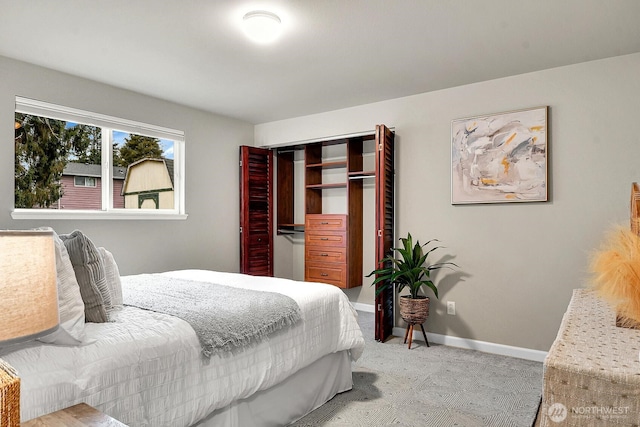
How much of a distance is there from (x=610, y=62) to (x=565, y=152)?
0.74 meters

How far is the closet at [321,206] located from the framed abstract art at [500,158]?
973 mm

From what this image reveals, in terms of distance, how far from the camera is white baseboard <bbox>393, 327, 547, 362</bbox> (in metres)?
3.44

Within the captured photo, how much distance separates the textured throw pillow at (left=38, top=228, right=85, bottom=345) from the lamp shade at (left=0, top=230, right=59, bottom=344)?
2.18 ft

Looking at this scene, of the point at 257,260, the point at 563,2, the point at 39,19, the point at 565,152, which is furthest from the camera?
the point at 257,260

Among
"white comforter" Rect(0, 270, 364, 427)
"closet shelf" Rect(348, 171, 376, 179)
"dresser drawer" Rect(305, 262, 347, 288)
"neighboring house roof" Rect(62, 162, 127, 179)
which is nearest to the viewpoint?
"white comforter" Rect(0, 270, 364, 427)

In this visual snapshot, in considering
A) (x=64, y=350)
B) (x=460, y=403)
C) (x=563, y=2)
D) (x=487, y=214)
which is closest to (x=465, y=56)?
(x=563, y=2)

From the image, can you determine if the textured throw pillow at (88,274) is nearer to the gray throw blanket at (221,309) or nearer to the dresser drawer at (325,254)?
the gray throw blanket at (221,309)

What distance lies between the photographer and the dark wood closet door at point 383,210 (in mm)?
3879

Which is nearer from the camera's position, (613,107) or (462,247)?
(613,107)

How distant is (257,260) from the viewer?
5070mm

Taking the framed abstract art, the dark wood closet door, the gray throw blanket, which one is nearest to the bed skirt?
the gray throw blanket

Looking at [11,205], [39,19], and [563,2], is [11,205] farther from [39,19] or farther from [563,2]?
[563,2]

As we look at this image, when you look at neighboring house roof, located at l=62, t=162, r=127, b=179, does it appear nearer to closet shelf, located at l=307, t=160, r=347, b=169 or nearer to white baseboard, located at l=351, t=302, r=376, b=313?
closet shelf, located at l=307, t=160, r=347, b=169

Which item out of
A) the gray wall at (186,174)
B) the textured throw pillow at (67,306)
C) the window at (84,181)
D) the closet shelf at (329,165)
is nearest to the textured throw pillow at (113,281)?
the textured throw pillow at (67,306)
